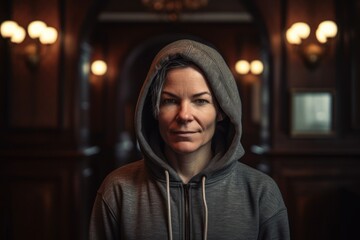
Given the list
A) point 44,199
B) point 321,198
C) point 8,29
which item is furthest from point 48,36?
point 321,198

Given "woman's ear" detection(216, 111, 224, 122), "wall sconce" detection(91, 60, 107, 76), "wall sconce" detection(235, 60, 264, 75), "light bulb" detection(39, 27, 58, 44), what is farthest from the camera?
"wall sconce" detection(235, 60, 264, 75)

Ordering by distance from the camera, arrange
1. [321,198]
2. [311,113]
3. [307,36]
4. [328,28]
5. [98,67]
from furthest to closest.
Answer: [98,67] → [311,113] → [307,36] → [328,28] → [321,198]

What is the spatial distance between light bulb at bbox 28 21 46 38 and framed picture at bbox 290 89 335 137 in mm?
3466

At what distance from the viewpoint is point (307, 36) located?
6.16 m

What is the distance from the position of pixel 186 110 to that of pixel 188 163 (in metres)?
0.17

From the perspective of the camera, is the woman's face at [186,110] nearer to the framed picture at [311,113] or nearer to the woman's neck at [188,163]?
the woman's neck at [188,163]

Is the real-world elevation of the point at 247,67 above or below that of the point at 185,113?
above

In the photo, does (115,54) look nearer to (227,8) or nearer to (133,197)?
(227,8)

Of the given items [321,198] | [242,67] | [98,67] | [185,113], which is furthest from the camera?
[242,67]

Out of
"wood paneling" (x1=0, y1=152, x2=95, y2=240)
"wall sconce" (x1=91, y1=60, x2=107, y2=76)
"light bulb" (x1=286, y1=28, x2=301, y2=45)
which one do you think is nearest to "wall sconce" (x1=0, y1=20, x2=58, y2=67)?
"wood paneling" (x1=0, y1=152, x2=95, y2=240)

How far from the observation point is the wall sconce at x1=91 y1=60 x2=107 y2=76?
33.8 feet

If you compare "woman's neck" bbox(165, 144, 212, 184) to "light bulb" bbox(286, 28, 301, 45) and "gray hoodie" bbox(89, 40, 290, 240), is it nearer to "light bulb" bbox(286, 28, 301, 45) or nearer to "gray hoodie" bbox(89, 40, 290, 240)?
"gray hoodie" bbox(89, 40, 290, 240)

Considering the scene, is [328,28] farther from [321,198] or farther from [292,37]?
[321,198]

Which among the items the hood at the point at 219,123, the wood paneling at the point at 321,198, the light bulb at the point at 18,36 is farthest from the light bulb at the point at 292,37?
the hood at the point at 219,123
